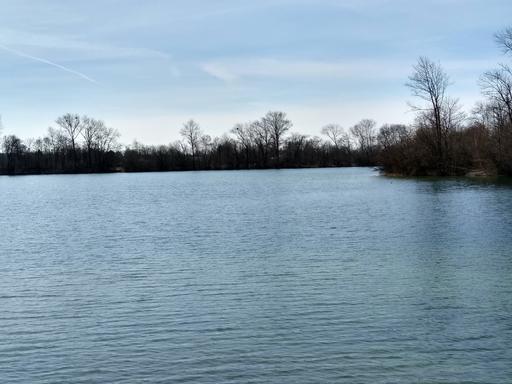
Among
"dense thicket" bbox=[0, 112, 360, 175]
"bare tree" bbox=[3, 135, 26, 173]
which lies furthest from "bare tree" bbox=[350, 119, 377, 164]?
"bare tree" bbox=[3, 135, 26, 173]

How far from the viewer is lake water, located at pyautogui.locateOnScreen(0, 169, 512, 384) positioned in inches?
323

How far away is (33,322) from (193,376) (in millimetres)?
4655

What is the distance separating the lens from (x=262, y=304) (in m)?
11.6

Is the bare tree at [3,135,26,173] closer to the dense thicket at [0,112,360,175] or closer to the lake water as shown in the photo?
the dense thicket at [0,112,360,175]

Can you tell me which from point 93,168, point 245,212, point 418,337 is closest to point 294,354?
point 418,337

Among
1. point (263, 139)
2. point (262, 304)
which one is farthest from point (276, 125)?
point (262, 304)

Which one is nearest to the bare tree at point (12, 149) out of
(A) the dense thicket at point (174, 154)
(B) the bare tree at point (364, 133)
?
(A) the dense thicket at point (174, 154)

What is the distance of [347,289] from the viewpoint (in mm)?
12609

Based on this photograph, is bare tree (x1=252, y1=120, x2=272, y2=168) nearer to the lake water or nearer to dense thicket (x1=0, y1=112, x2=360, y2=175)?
dense thicket (x1=0, y1=112, x2=360, y2=175)

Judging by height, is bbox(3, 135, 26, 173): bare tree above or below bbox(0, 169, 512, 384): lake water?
above

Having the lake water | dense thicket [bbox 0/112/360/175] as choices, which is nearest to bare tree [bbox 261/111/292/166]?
dense thicket [bbox 0/112/360/175]

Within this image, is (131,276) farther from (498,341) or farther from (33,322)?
(498,341)

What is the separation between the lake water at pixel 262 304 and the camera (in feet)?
26.9

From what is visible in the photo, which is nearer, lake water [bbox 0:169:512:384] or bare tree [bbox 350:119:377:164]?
lake water [bbox 0:169:512:384]
